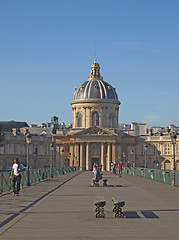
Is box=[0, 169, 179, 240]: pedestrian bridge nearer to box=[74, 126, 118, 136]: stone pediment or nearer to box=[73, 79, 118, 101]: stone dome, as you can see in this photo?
box=[74, 126, 118, 136]: stone pediment

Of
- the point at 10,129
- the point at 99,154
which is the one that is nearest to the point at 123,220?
the point at 99,154

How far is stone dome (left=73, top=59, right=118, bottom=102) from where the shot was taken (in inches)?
5748

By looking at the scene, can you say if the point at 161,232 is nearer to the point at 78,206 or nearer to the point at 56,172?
the point at 78,206

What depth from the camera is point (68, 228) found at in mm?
16250

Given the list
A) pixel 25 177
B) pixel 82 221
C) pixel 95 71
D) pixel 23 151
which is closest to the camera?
pixel 82 221

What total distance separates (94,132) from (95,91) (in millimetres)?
14332

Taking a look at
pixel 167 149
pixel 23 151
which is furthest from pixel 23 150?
pixel 167 149

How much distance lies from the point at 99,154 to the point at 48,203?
377 ft

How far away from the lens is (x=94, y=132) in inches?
5399

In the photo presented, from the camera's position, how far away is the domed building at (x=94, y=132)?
5399 inches

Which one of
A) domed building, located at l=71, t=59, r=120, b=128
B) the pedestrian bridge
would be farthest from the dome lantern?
the pedestrian bridge

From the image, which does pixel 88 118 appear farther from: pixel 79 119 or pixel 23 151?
pixel 23 151

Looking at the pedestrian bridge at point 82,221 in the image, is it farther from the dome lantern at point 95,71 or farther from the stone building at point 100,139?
the dome lantern at point 95,71

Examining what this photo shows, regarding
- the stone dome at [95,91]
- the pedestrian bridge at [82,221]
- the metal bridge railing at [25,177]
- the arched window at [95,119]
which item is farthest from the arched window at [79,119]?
the pedestrian bridge at [82,221]
